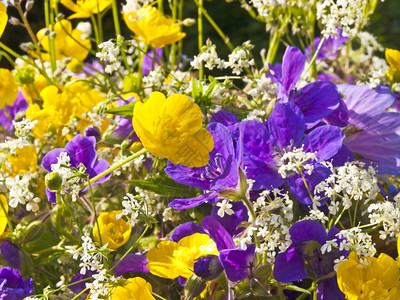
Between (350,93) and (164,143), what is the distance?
0.88 ft

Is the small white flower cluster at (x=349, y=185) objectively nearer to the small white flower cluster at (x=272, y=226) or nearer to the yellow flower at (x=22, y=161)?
the small white flower cluster at (x=272, y=226)

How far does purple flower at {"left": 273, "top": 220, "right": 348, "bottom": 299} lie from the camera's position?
57 centimetres

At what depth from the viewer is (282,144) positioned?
0.65 m

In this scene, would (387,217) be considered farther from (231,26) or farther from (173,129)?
(231,26)

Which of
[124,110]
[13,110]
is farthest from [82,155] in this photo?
[13,110]

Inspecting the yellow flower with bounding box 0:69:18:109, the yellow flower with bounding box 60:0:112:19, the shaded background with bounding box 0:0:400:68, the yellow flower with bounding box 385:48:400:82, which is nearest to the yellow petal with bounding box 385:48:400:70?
the yellow flower with bounding box 385:48:400:82

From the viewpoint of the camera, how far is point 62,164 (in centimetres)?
59

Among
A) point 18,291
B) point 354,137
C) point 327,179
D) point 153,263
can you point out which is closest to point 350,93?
point 354,137

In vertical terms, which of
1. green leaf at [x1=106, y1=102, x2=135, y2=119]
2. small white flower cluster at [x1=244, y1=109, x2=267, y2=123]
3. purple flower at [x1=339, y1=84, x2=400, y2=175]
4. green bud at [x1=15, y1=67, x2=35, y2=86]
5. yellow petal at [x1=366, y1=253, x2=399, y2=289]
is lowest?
yellow petal at [x1=366, y1=253, x2=399, y2=289]

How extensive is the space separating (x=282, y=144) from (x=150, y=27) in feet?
0.85

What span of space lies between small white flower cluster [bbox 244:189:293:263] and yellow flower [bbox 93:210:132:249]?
0.13 metres

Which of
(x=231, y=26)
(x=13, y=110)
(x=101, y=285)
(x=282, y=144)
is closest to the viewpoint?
(x=101, y=285)

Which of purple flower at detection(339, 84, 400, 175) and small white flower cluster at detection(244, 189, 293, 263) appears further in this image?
purple flower at detection(339, 84, 400, 175)

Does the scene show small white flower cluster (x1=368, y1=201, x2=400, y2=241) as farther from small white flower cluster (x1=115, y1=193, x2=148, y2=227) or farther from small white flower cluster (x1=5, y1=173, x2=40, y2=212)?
small white flower cluster (x1=5, y1=173, x2=40, y2=212)
